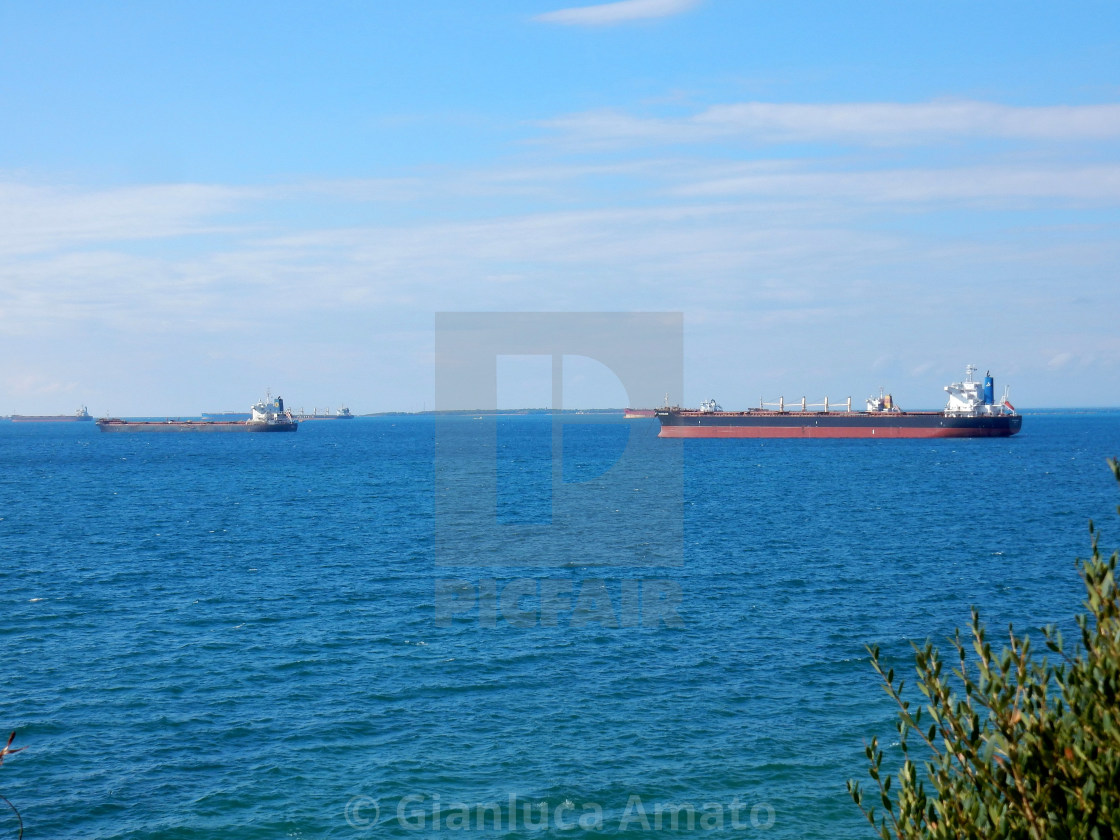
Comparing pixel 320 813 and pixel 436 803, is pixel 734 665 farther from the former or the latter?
pixel 320 813

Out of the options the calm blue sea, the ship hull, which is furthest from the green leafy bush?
the ship hull

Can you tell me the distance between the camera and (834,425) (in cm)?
17338

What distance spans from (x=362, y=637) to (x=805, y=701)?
18.4 metres

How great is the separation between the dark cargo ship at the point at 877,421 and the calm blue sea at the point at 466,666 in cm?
9171

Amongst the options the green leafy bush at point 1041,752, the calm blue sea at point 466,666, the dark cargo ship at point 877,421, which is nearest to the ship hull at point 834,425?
the dark cargo ship at point 877,421

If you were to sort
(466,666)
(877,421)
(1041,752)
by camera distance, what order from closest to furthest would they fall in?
(1041,752), (466,666), (877,421)

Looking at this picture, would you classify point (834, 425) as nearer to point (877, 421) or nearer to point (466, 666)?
point (877, 421)

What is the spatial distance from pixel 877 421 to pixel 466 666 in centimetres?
15016

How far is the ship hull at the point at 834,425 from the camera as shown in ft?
541

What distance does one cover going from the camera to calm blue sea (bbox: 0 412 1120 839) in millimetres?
23297

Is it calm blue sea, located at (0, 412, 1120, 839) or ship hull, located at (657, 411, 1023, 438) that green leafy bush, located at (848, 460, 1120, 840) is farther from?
ship hull, located at (657, 411, 1023, 438)

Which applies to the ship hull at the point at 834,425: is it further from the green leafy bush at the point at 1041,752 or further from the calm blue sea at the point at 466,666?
the green leafy bush at the point at 1041,752

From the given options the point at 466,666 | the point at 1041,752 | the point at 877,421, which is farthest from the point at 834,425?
the point at 1041,752

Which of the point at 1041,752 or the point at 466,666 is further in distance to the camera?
the point at 466,666
